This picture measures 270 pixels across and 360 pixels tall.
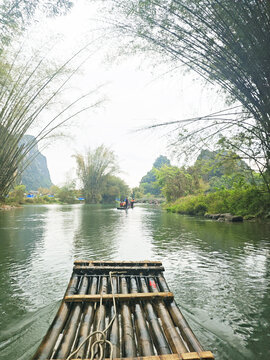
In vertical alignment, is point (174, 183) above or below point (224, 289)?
above

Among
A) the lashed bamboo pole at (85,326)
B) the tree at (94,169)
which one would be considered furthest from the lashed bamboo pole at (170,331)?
the tree at (94,169)

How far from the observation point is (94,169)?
110 ft

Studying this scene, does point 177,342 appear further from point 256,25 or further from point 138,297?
point 256,25

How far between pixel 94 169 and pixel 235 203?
83.8ft

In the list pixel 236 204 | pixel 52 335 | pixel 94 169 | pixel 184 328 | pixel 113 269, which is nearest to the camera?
pixel 52 335

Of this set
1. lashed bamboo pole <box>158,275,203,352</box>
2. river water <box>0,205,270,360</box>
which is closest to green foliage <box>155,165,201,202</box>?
river water <box>0,205,270,360</box>

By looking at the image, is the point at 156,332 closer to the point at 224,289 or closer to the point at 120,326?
the point at 120,326

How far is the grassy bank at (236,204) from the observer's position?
8617 millimetres

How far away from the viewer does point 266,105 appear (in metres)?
2.95

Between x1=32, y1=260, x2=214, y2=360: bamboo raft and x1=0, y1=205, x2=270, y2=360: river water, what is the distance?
36 centimetres

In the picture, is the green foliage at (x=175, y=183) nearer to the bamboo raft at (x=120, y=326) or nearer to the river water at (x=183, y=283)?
the river water at (x=183, y=283)

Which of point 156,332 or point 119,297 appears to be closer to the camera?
point 156,332

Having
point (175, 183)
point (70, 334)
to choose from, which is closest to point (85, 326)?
point (70, 334)

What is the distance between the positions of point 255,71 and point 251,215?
775 cm
